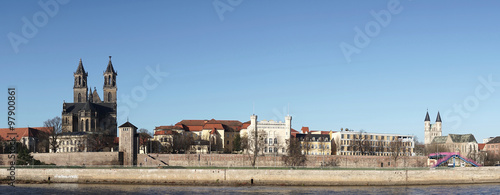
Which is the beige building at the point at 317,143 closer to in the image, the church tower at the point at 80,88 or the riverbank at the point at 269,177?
the riverbank at the point at 269,177

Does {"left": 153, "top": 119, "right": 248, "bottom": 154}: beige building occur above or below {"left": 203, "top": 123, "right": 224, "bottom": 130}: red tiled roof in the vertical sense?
below

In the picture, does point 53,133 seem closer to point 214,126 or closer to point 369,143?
point 214,126

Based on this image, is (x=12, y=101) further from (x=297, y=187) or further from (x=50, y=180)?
(x=297, y=187)

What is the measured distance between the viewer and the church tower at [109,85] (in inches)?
6417

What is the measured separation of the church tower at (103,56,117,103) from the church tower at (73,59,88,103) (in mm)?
5546

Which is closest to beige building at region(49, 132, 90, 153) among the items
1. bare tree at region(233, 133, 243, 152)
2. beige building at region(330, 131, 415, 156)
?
bare tree at region(233, 133, 243, 152)

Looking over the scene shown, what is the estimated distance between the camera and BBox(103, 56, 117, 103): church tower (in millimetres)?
163000

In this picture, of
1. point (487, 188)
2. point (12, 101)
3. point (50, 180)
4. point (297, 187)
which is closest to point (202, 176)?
point (297, 187)

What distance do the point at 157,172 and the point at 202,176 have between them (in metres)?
6.28

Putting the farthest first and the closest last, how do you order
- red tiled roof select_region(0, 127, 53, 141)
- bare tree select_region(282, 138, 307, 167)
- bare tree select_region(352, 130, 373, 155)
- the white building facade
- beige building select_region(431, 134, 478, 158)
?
beige building select_region(431, 134, 478, 158) < red tiled roof select_region(0, 127, 53, 141) < bare tree select_region(352, 130, 373, 155) < the white building facade < bare tree select_region(282, 138, 307, 167)

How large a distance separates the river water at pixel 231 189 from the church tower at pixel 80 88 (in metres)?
90.3

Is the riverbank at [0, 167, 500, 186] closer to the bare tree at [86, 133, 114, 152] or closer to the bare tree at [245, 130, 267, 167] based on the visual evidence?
the bare tree at [245, 130, 267, 167]

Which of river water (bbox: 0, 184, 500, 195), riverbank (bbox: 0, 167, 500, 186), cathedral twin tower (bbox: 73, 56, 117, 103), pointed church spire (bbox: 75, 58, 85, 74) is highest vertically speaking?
pointed church spire (bbox: 75, 58, 85, 74)

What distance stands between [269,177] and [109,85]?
323ft
